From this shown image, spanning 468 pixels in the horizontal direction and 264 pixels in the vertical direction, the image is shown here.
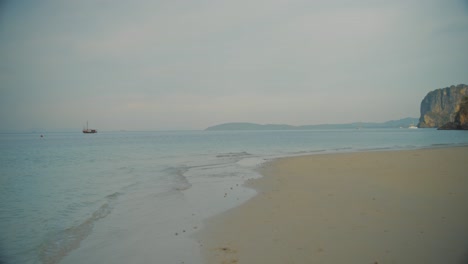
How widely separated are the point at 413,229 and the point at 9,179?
74.3ft

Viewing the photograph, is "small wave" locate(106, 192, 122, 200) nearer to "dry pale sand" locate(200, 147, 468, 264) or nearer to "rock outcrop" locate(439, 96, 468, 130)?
"dry pale sand" locate(200, 147, 468, 264)

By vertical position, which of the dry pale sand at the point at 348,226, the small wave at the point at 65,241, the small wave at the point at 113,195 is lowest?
the small wave at the point at 113,195

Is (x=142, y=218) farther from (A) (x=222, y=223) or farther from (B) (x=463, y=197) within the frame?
(B) (x=463, y=197)

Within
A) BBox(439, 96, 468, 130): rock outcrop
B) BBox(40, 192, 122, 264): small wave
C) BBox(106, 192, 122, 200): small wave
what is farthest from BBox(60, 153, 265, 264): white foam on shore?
BBox(439, 96, 468, 130): rock outcrop

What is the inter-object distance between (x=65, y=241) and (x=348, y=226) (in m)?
7.47

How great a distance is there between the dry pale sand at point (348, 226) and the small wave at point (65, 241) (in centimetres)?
335

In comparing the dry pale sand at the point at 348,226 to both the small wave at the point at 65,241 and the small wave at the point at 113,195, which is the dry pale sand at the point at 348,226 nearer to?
the small wave at the point at 65,241

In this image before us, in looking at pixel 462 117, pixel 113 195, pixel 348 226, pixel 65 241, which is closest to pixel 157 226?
pixel 65 241

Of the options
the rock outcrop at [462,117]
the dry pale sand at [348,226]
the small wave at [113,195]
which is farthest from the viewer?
the rock outcrop at [462,117]

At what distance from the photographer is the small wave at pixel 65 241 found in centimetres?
625

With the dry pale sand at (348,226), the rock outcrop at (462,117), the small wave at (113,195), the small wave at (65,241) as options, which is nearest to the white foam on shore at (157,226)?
the small wave at (65,241)

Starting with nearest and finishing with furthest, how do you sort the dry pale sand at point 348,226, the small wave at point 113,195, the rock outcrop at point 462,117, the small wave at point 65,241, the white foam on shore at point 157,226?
the dry pale sand at point 348,226 < the white foam on shore at point 157,226 < the small wave at point 65,241 < the small wave at point 113,195 < the rock outcrop at point 462,117

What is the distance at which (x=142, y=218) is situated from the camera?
8.93 meters

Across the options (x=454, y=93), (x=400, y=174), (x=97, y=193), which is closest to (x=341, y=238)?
(x=400, y=174)
